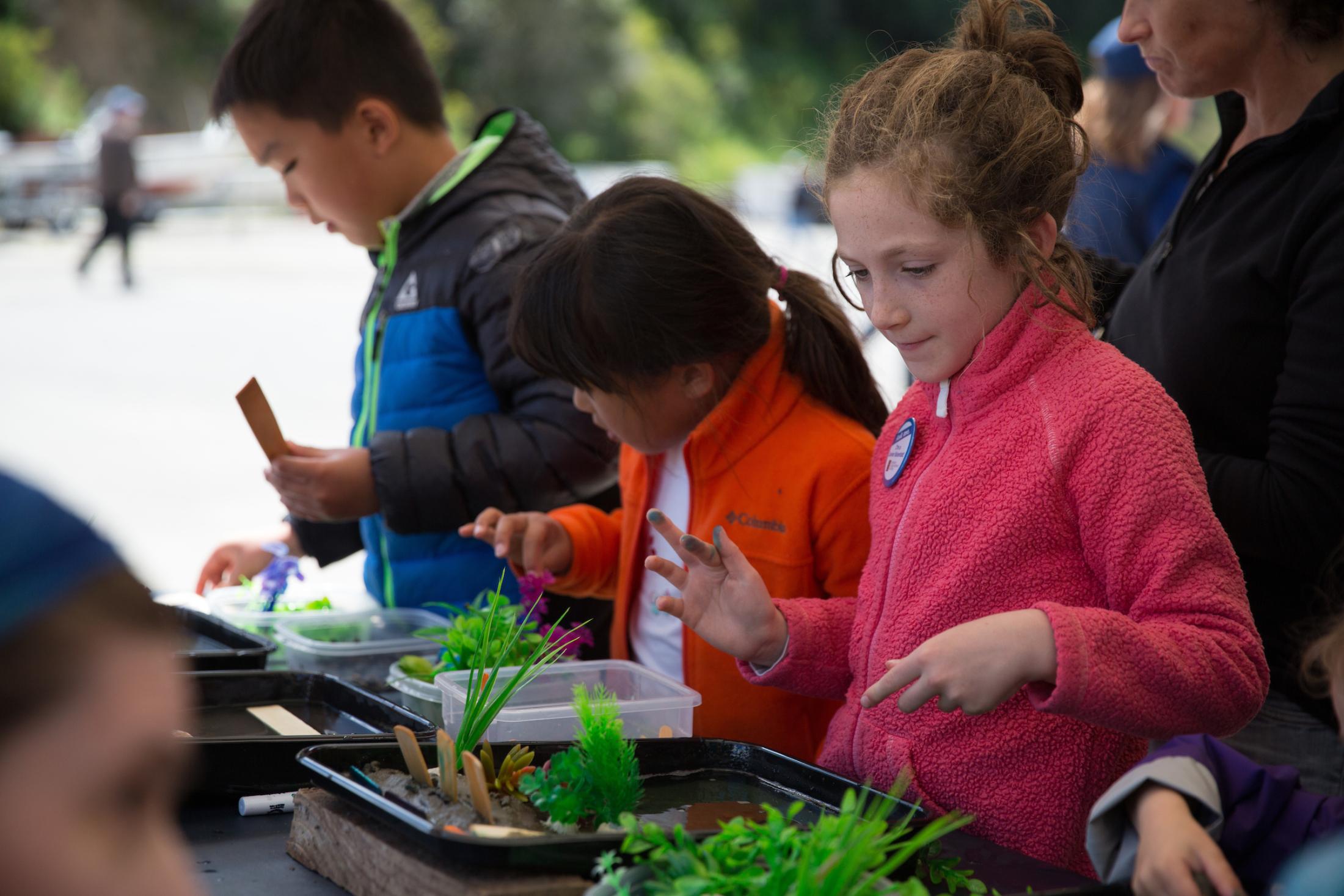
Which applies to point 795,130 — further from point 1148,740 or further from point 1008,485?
point 1148,740

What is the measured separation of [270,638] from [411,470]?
13.7 inches

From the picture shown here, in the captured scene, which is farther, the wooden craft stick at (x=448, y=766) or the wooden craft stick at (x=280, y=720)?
the wooden craft stick at (x=280, y=720)

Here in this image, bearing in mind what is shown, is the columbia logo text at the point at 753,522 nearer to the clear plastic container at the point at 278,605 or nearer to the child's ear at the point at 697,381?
the child's ear at the point at 697,381

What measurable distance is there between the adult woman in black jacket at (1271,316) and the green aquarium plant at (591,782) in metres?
0.76

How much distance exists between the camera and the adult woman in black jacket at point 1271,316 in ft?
4.60

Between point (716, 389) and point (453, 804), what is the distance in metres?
0.76

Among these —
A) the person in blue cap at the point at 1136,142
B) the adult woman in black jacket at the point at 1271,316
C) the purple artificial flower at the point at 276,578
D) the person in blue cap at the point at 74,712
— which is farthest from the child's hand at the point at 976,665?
the person in blue cap at the point at 1136,142

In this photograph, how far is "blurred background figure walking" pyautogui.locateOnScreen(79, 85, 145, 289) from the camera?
453 inches

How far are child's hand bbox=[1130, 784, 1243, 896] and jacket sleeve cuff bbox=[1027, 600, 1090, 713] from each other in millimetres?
99

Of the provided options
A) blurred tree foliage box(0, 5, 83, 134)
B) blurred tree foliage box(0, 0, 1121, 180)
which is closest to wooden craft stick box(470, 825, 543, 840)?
blurred tree foliage box(0, 0, 1121, 180)

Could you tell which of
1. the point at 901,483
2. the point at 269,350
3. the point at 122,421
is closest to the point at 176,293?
the point at 269,350

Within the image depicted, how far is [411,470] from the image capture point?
6.50 ft

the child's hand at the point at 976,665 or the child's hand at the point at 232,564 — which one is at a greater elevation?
the child's hand at the point at 976,665

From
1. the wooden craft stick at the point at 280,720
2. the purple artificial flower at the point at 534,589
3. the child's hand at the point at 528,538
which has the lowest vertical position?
the wooden craft stick at the point at 280,720
